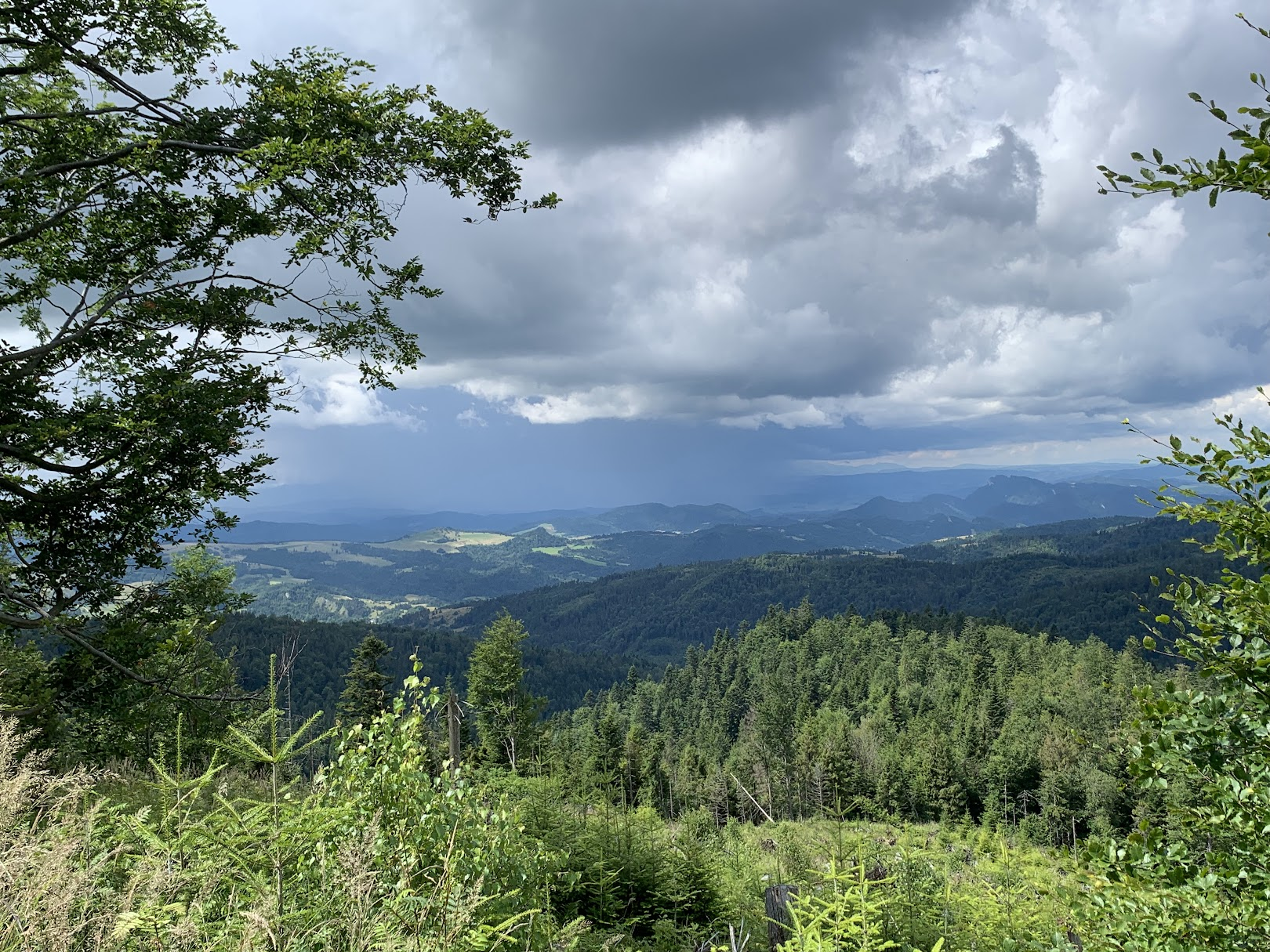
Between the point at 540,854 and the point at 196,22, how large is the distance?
12.0 m

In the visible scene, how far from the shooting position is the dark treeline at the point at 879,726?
51.8 meters

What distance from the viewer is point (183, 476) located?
8930mm

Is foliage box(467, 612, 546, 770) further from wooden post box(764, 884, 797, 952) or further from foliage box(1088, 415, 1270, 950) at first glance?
foliage box(1088, 415, 1270, 950)

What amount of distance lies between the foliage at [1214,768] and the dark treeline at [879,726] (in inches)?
21.9

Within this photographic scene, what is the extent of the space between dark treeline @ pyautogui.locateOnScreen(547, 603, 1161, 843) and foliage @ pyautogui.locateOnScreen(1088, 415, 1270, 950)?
1.82ft

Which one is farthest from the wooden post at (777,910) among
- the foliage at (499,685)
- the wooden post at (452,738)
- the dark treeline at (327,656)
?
the dark treeline at (327,656)

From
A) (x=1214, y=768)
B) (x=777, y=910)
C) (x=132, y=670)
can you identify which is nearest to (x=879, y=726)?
(x=777, y=910)

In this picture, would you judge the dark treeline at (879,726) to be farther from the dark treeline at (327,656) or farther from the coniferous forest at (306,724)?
the dark treeline at (327,656)

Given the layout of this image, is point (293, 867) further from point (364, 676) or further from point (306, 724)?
point (364, 676)

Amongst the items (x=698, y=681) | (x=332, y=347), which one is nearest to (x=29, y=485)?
(x=332, y=347)

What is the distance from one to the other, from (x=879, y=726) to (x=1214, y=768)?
103m

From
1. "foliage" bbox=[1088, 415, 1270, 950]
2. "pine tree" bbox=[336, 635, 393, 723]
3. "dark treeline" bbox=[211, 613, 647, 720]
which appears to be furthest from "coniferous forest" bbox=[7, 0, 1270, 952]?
"dark treeline" bbox=[211, 613, 647, 720]

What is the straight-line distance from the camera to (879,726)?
9300cm

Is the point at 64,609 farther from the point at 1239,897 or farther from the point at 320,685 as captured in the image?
the point at 320,685
